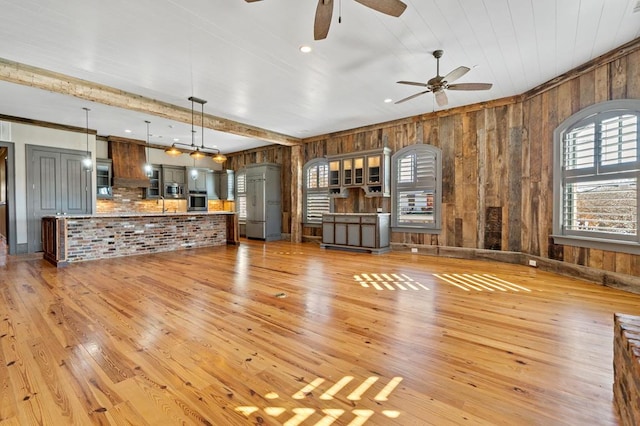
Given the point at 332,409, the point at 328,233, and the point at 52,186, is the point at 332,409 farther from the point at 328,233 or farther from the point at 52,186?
the point at 52,186

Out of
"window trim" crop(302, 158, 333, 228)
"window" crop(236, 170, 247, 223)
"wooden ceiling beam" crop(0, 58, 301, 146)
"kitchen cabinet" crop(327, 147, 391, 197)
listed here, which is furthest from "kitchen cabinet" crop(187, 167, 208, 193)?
"kitchen cabinet" crop(327, 147, 391, 197)

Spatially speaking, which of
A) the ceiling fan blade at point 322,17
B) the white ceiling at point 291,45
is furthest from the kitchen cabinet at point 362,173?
the ceiling fan blade at point 322,17

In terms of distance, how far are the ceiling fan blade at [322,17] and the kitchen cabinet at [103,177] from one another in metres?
8.06

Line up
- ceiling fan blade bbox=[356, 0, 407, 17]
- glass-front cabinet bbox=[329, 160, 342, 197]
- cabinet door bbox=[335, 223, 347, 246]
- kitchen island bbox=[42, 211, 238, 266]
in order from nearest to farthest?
ceiling fan blade bbox=[356, 0, 407, 17]
kitchen island bbox=[42, 211, 238, 266]
cabinet door bbox=[335, 223, 347, 246]
glass-front cabinet bbox=[329, 160, 342, 197]

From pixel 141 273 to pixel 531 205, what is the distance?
6.65m

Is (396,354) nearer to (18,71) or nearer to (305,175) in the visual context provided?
(18,71)

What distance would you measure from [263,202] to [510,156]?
6.36 metres

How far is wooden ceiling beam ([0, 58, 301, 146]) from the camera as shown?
13.2 feet

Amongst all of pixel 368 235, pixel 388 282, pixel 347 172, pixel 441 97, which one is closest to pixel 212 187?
pixel 347 172

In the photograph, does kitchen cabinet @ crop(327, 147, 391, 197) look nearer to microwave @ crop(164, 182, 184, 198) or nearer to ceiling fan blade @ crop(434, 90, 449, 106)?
ceiling fan blade @ crop(434, 90, 449, 106)

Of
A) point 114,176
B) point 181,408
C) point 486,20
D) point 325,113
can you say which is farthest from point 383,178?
→ point 114,176

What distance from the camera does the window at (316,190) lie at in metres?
8.23

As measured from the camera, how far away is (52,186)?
688cm

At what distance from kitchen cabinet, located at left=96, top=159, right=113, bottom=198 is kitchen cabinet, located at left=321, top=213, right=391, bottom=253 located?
618 centimetres
